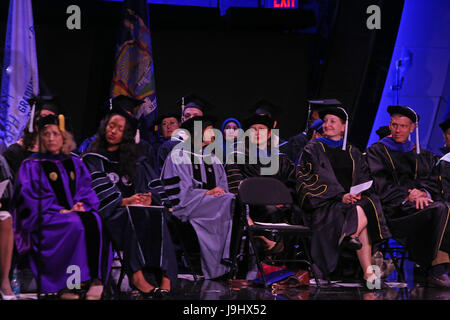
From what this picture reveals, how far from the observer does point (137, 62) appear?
7.61m

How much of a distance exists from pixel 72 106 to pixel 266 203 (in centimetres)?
366

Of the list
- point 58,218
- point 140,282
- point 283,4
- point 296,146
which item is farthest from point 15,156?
point 283,4

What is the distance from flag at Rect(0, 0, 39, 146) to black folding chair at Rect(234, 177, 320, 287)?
8.85 ft

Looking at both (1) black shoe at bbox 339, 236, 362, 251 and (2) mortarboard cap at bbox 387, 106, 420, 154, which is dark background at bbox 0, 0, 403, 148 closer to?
(2) mortarboard cap at bbox 387, 106, 420, 154

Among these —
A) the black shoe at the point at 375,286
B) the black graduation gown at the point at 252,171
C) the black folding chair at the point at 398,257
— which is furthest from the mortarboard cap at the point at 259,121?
the black shoe at the point at 375,286

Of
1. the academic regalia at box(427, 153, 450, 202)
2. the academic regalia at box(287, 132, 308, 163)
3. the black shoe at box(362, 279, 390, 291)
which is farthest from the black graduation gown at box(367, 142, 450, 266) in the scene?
the academic regalia at box(287, 132, 308, 163)

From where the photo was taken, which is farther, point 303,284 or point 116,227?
point 303,284

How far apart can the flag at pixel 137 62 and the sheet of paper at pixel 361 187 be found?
2.89m

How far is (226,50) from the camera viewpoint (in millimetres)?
8648

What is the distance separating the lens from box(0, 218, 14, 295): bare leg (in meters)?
4.50

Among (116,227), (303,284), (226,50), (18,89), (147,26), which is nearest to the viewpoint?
(116,227)

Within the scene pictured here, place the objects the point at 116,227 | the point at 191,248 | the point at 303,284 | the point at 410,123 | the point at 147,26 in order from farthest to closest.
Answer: the point at 147,26 → the point at 410,123 → the point at 191,248 → the point at 303,284 → the point at 116,227
